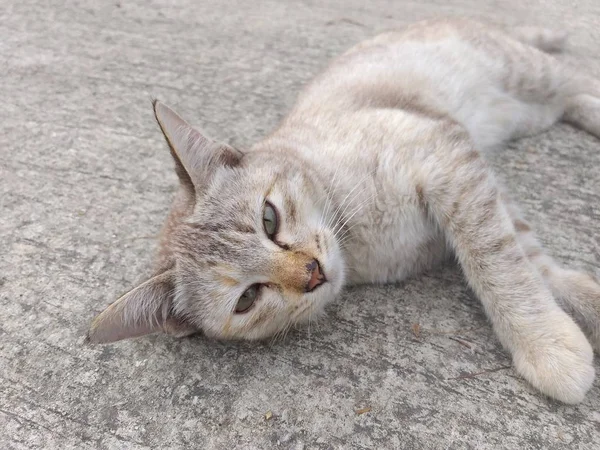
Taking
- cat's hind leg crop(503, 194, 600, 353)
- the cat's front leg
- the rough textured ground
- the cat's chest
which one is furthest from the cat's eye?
cat's hind leg crop(503, 194, 600, 353)

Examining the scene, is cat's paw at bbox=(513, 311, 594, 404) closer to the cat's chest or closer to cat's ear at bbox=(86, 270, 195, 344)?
the cat's chest

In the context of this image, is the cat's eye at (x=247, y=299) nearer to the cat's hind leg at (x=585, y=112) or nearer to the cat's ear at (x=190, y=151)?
the cat's ear at (x=190, y=151)

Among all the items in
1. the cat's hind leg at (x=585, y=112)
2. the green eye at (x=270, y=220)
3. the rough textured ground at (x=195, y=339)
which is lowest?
the rough textured ground at (x=195, y=339)

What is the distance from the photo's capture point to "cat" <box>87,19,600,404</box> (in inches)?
68.0

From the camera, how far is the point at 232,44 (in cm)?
415

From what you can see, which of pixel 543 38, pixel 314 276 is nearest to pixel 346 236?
pixel 314 276

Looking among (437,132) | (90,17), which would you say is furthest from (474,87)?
(90,17)

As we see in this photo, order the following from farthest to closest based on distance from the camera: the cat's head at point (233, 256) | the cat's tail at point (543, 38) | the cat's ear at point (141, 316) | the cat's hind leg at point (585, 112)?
the cat's tail at point (543, 38) → the cat's hind leg at point (585, 112) → the cat's head at point (233, 256) → the cat's ear at point (141, 316)

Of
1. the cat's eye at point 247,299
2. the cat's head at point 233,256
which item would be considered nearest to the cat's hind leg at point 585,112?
the cat's head at point 233,256

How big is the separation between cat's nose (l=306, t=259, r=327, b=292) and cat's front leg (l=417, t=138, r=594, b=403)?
2.04ft

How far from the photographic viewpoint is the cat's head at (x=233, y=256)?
1.72 metres

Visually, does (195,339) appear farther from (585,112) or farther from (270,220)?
(585,112)

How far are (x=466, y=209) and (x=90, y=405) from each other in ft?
5.52

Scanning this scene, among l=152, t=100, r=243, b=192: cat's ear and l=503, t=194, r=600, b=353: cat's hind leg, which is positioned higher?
l=152, t=100, r=243, b=192: cat's ear
